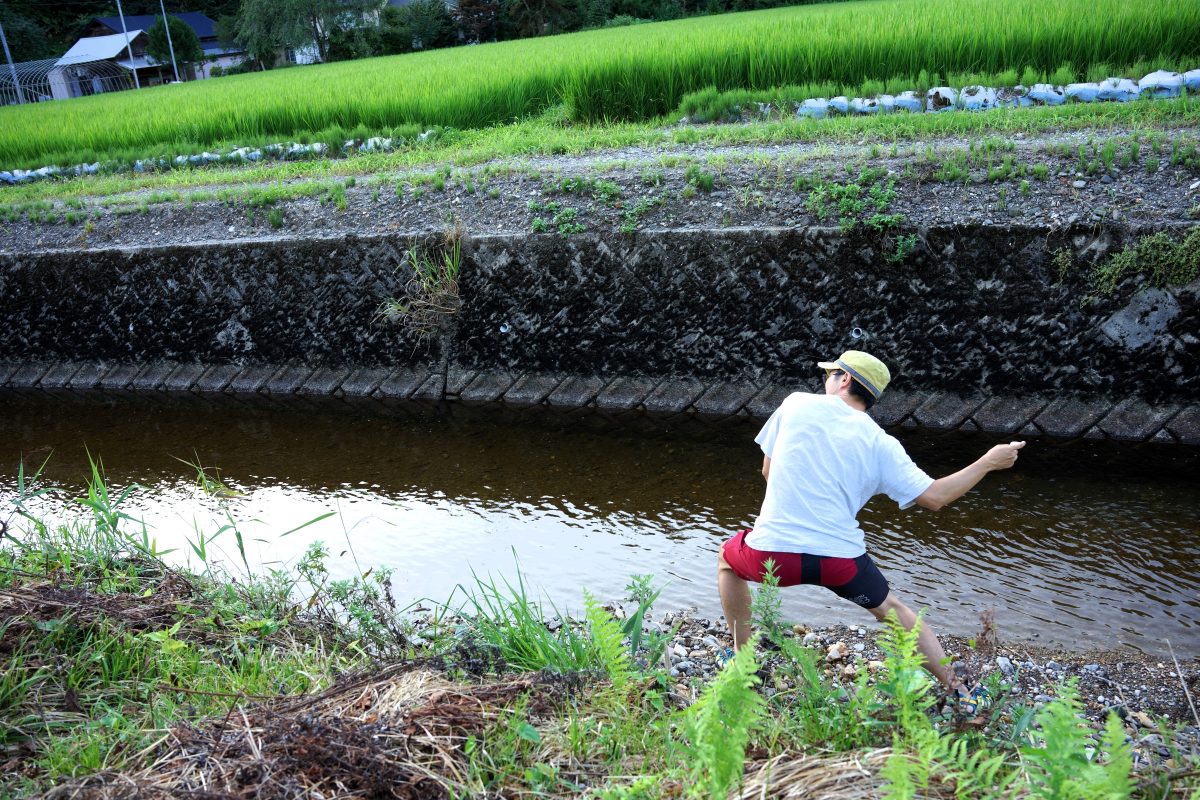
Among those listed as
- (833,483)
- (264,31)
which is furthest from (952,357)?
(264,31)

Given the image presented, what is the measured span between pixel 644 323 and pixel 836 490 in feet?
12.5

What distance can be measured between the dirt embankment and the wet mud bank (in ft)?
0.74

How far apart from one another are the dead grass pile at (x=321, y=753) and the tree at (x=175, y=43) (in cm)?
4299

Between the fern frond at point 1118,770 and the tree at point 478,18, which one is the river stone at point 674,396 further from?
the tree at point 478,18

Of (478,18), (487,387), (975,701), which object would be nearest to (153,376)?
(487,387)

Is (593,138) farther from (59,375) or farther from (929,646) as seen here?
(929,646)

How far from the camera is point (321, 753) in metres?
2.10

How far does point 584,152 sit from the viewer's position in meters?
8.53

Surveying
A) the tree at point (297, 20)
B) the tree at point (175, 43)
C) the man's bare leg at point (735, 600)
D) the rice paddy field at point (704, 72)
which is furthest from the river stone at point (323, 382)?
the tree at point (175, 43)

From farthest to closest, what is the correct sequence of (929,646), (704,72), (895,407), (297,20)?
(297,20) → (704,72) → (895,407) → (929,646)

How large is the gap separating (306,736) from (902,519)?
140 inches

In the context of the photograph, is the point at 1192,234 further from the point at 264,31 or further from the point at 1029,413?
the point at 264,31

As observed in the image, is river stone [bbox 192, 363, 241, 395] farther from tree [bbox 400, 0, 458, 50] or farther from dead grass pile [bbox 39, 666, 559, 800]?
tree [bbox 400, 0, 458, 50]

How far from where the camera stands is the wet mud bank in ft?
17.9
